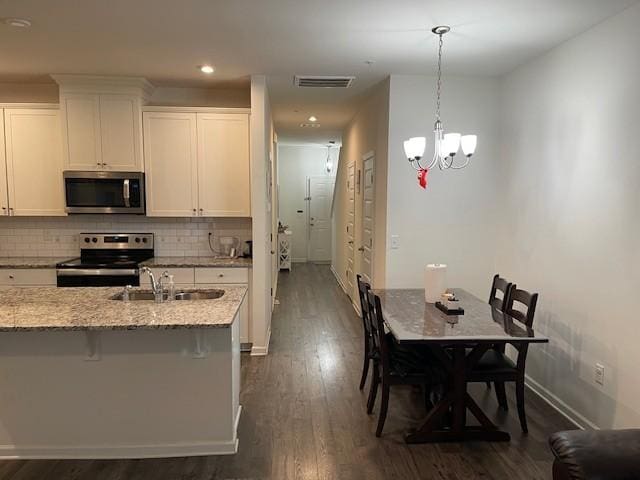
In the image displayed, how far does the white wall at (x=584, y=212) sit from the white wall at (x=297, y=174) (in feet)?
21.3

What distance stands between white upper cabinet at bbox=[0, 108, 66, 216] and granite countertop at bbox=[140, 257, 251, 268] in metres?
1.11

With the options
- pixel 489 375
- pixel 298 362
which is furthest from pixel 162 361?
pixel 489 375

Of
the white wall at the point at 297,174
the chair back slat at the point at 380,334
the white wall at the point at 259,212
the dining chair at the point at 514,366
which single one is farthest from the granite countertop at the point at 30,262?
the white wall at the point at 297,174

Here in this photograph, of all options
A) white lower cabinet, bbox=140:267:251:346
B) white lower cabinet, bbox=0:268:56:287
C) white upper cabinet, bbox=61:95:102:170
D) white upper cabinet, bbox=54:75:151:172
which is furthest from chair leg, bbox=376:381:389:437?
white upper cabinet, bbox=61:95:102:170

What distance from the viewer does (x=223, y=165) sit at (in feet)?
14.2

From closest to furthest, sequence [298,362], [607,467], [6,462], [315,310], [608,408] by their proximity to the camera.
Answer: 1. [607,467]
2. [6,462]
3. [608,408]
4. [298,362]
5. [315,310]

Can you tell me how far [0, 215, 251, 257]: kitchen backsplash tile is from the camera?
4566mm

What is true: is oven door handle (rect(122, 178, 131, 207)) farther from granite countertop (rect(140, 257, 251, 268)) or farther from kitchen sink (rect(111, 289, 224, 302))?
kitchen sink (rect(111, 289, 224, 302))

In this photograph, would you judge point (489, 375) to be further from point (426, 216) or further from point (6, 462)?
point (6, 462)

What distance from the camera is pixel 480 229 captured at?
4.21 m

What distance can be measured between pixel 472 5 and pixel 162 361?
277 centimetres

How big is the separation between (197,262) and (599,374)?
3.37 m

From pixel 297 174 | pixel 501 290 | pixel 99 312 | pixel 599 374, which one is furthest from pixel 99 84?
pixel 297 174

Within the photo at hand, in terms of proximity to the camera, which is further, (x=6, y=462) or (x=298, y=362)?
(x=298, y=362)
